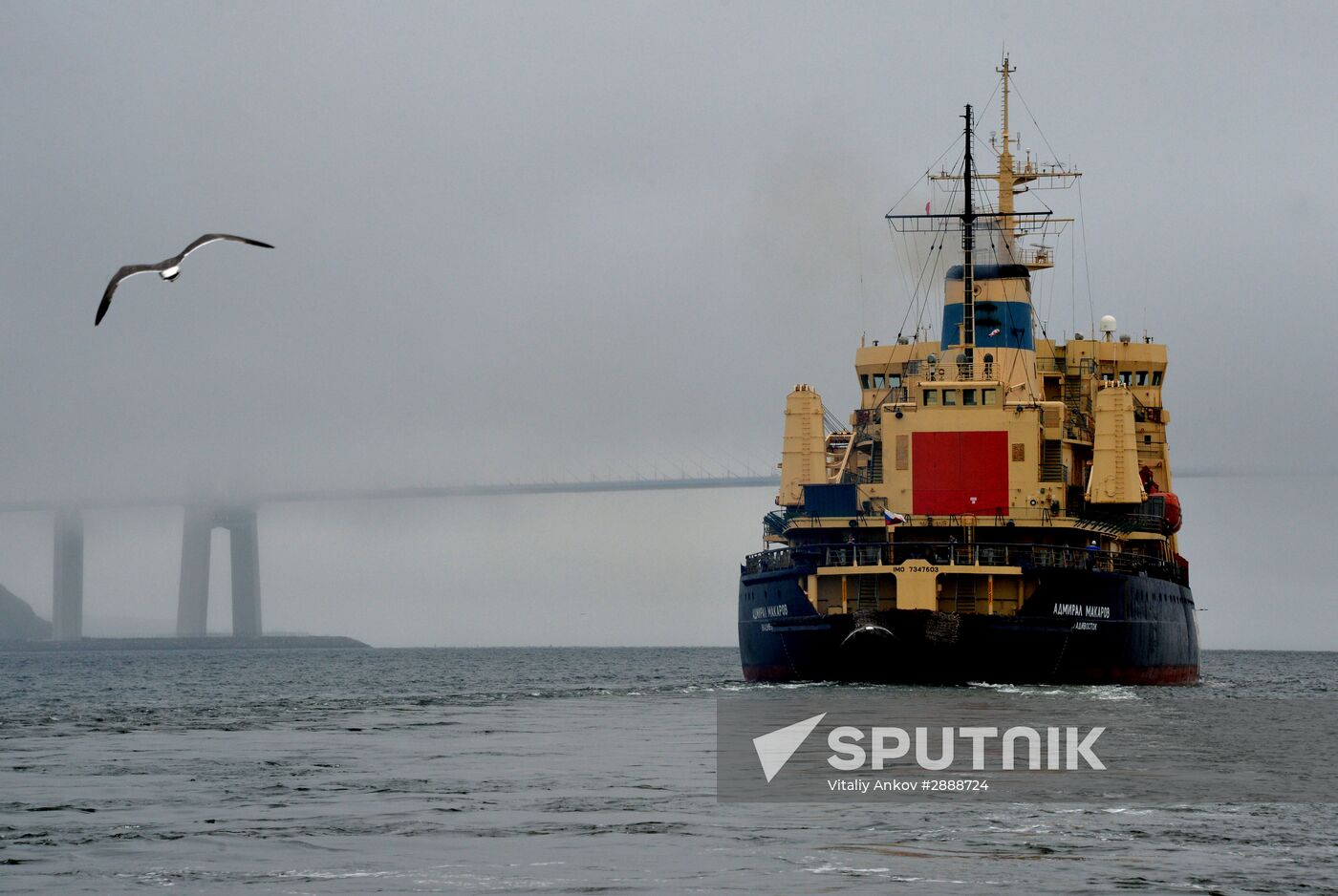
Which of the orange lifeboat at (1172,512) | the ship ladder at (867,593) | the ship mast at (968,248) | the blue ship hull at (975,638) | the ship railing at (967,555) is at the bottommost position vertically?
the blue ship hull at (975,638)

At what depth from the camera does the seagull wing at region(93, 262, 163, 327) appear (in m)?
16.8

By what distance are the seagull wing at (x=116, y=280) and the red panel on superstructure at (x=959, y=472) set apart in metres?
36.4

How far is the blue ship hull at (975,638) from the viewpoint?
1852 inches

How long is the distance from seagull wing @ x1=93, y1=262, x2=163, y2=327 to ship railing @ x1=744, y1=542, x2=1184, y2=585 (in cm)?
3238

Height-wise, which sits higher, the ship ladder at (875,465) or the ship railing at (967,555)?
the ship ladder at (875,465)

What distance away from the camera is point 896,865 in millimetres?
16578

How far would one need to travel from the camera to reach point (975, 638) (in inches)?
1858

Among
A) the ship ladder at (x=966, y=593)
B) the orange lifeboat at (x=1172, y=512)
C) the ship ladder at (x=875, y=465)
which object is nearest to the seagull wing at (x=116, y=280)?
the ship ladder at (x=966, y=593)

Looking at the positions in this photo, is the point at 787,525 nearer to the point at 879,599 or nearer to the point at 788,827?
the point at 879,599

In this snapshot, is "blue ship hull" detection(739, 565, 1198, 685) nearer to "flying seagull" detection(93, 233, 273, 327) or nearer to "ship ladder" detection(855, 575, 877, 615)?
"ship ladder" detection(855, 575, 877, 615)

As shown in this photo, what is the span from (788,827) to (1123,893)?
15.4ft

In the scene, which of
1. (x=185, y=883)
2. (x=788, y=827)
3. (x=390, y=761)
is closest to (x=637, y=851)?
(x=788, y=827)

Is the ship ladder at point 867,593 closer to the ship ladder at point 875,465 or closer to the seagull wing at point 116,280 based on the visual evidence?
the ship ladder at point 875,465

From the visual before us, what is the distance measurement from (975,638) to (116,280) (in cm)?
3350
